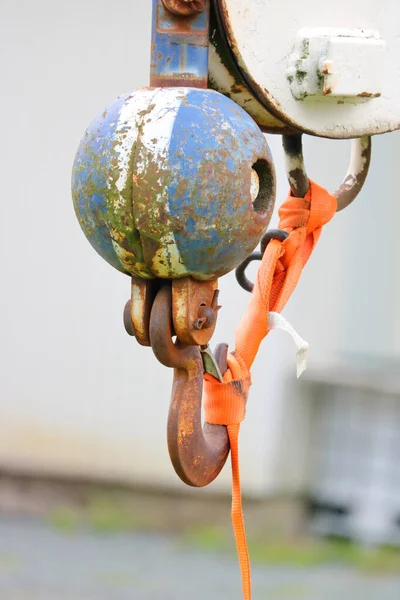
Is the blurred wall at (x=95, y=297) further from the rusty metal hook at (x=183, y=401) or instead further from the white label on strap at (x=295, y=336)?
the rusty metal hook at (x=183, y=401)

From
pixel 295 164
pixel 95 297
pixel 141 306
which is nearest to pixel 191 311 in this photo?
pixel 141 306

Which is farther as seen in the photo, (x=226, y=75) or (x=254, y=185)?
(x=226, y=75)

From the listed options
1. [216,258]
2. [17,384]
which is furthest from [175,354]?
[17,384]

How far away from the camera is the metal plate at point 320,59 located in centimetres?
86

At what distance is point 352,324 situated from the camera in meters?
3.10

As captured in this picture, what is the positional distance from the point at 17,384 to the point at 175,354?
2.48 metres

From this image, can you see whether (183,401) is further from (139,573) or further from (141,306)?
(139,573)

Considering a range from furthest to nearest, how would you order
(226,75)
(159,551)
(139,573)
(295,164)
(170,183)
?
1. (159,551)
2. (139,573)
3. (295,164)
4. (226,75)
5. (170,183)

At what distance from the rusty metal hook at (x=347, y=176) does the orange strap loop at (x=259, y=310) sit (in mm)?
12

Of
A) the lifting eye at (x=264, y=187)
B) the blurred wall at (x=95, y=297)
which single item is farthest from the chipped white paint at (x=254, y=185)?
the blurred wall at (x=95, y=297)

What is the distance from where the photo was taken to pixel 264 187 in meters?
0.80

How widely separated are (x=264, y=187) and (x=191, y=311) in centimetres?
10

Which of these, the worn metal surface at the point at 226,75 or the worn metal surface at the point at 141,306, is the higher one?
the worn metal surface at the point at 226,75

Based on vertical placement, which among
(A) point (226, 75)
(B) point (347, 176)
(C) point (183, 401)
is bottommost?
(C) point (183, 401)
